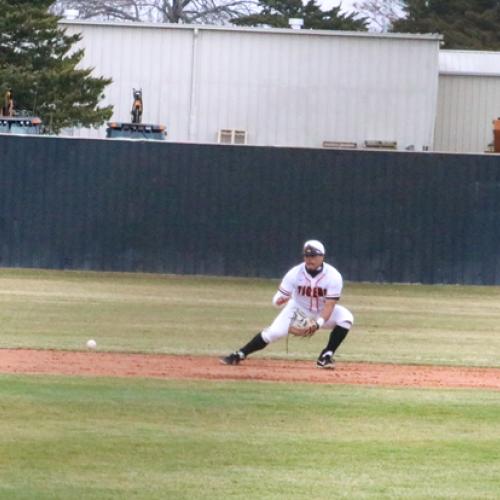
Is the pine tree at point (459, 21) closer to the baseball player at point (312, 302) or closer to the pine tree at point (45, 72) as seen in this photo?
the pine tree at point (45, 72)

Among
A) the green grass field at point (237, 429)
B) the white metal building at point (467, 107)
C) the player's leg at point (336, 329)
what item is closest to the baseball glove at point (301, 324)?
the player's leg at point (336, 329)

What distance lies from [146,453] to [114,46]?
31.4 meters

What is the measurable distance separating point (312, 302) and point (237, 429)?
448 cm

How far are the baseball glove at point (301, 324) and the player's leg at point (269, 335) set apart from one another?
0.17ft

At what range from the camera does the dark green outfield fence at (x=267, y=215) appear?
2791cm

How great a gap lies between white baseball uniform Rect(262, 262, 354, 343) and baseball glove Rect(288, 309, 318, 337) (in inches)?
1.7

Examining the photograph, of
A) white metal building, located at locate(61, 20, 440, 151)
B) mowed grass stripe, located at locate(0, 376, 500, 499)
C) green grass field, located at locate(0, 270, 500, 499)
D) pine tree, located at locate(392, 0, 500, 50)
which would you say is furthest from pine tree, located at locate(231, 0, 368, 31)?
mowed grass stripe, located at locate(0, 376, 500, 499)

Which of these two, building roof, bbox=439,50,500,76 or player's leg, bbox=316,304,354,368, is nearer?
player's leg, bbox=316,304,354,368

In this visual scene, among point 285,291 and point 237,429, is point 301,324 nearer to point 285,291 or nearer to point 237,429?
point 285,291

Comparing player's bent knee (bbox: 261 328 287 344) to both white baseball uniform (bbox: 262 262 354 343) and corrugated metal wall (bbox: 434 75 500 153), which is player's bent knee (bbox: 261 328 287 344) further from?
corrugated metal wall (bbox: 434 75 500 153)

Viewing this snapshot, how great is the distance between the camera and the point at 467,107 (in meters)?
44.6

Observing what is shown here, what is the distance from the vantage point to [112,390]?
13.1 metres

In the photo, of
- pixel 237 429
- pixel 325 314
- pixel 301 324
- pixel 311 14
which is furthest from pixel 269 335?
pixel 311 14

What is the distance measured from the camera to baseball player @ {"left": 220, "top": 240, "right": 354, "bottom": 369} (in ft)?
50.0
